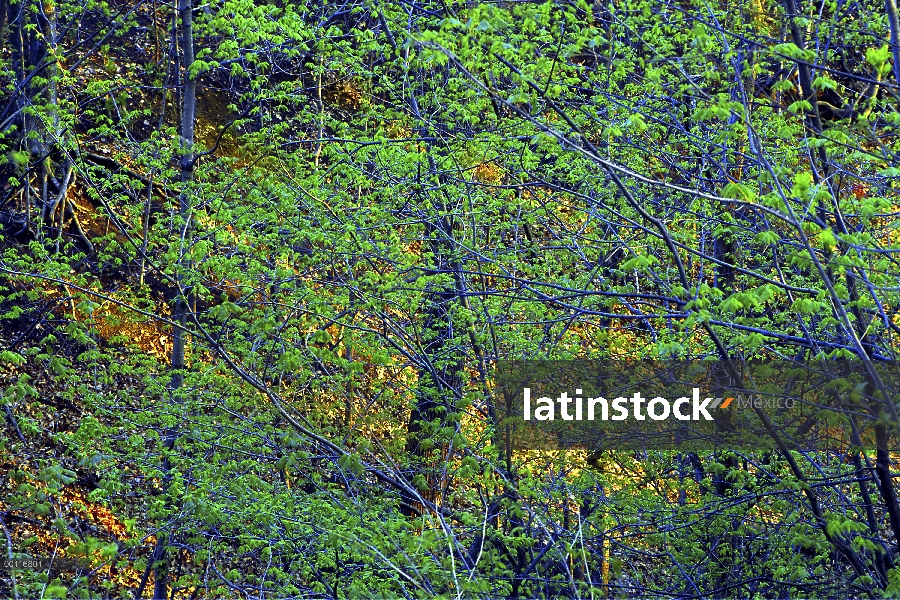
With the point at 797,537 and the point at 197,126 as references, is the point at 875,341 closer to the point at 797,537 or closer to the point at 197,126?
the point at 797,537

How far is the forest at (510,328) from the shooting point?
5.27 metres

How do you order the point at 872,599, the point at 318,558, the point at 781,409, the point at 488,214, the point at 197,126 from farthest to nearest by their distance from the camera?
the point at 197,126, the point at 488,214, the point at 318,558, the point at 781,409, the point at 872,599

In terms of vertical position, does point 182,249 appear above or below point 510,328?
above

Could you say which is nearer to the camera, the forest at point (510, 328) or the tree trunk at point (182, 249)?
the forest at point (510, 328)

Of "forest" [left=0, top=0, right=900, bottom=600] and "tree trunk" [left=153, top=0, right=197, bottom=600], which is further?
"tree trunk" [left=153, top=0, right=197, bottom=600]

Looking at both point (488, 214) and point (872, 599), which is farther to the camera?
point (488, 214)

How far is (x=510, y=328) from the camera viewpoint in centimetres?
740

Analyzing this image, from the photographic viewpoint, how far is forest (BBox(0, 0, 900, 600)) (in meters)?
5.27

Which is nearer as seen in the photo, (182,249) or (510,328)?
(510,328)

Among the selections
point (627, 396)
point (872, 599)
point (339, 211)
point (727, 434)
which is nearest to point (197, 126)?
point (339, 211)

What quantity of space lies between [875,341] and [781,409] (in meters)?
0.76

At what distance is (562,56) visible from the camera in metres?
5.16

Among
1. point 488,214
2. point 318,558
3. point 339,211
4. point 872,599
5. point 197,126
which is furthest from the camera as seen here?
point 197,126

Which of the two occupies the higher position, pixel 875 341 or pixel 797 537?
pixel 875 341
